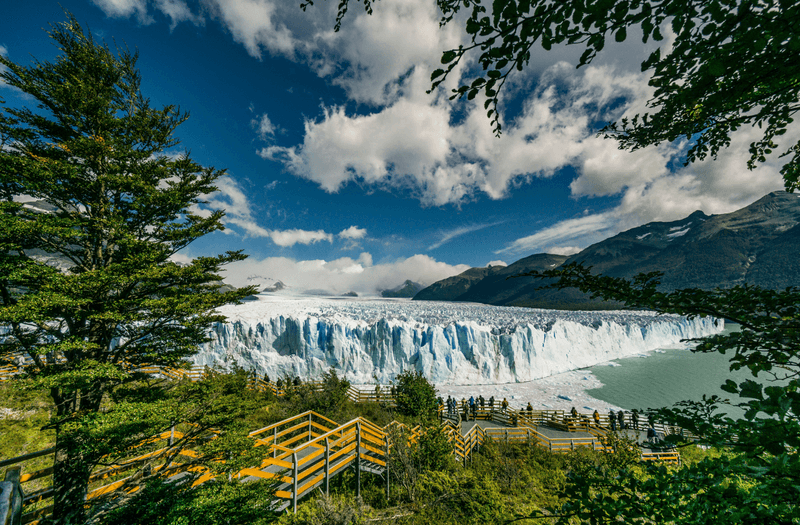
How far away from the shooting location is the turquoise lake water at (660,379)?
706 inches

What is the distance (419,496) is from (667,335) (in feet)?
132

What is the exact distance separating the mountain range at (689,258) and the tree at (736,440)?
180 ft

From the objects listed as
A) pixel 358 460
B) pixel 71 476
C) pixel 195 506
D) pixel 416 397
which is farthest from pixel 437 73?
pixel 416 397

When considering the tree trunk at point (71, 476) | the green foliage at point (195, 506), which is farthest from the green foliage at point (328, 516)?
the tree trunk at point (71, 476)

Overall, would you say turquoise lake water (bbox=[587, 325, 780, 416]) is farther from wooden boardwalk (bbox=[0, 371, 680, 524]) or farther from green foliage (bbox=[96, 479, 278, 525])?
green foliage (bbox=[96, 479, 278, 525])

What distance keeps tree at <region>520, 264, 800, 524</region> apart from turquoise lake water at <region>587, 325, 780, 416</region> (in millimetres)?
20210

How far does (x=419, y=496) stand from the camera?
6121 mm

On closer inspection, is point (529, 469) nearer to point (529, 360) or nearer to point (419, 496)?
point (419, 496)

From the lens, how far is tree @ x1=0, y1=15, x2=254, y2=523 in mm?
4379

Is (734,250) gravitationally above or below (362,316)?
above

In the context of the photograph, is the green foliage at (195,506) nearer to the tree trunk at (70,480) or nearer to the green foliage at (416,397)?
the tree trunk at (70,480)

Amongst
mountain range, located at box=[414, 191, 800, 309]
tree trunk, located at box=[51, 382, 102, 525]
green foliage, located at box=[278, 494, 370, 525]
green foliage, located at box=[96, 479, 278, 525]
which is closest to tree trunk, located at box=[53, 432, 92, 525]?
tree trunk, located at box=[51, 382, 102, 525]

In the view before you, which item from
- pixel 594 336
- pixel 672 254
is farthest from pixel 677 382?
pixel 672 254

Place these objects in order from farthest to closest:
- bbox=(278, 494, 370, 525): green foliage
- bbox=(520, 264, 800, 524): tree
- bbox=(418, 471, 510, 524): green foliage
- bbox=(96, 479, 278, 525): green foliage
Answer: bbox=(418, 471, 510, 524): green foliage, bbox=(278, 494, 370, 525): green foliage, bbox=(96, 479, 278, 525): green foliage, bbox=(520, 264, 800, 524): tree
